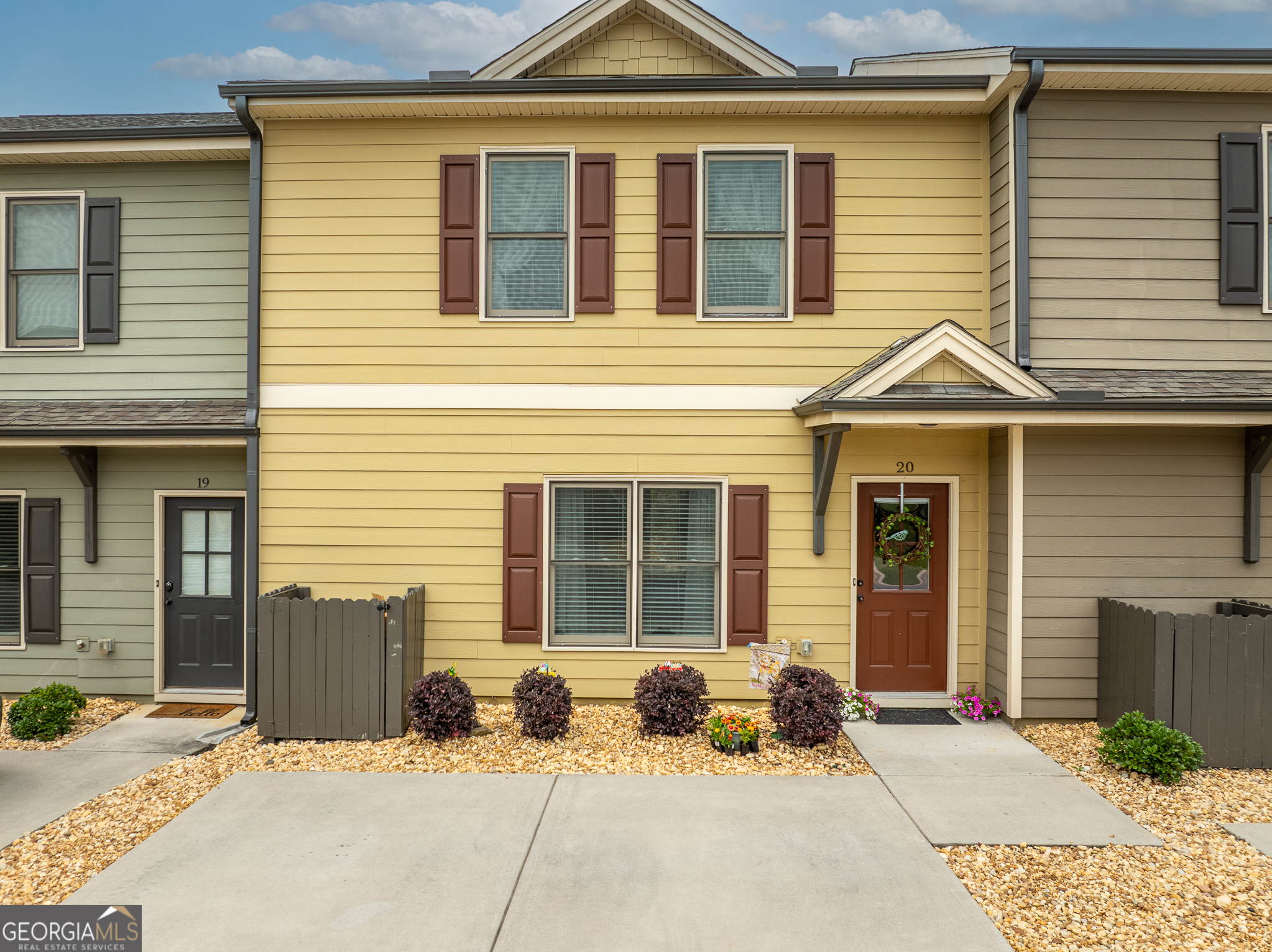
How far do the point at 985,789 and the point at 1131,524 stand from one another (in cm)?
269

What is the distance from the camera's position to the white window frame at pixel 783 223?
6.48 meters

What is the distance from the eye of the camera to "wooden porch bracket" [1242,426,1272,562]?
5.90 m

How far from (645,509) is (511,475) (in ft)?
4.12

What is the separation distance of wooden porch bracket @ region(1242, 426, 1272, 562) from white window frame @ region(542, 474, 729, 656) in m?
4.26

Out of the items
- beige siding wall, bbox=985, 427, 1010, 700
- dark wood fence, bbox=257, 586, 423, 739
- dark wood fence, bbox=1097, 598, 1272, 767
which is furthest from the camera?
beige siding wall, bbox=985, 427, 1010, 700

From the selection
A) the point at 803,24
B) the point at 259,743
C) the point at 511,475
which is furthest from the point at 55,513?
the point at 803,24

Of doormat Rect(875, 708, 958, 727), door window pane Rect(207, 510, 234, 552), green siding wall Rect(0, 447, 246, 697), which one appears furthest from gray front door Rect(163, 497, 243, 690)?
doormat Rect(875, 708, 958, 727)

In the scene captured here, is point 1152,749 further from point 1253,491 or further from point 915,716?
point 1253,491

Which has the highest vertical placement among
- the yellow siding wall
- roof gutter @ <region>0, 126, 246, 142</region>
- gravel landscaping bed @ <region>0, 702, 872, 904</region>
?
the yellow siding wall

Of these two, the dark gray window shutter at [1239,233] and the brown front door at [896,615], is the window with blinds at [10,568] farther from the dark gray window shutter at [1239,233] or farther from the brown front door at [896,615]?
the dark gray window shutter at [1239,233]

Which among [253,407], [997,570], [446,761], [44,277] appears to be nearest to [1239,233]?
[997,570]

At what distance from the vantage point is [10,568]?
23.2ft

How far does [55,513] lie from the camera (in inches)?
276

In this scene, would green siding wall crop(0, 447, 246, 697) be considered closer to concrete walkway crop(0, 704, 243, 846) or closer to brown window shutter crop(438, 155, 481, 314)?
concrete walkway crop(0, 704, 243, 846)
